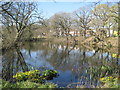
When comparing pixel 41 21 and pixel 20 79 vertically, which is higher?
pixel 41 21

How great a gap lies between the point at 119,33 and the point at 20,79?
22.1 metres

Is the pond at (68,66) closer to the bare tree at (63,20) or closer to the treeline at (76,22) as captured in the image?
the treeline at (76,22)


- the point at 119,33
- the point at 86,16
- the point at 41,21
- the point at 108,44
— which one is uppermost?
the point at 86,16

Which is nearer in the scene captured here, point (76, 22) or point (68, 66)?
point (68, 66)

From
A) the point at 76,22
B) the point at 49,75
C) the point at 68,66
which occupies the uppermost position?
the point at 76,22

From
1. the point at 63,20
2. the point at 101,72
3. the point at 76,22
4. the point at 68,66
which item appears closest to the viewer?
the point at 101,72

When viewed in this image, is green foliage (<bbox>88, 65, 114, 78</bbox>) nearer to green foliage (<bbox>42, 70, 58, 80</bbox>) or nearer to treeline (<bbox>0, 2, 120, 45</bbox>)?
green foliage (<bbox>42, 70, 58, 80</bbox>)

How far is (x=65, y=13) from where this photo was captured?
34.1 meters

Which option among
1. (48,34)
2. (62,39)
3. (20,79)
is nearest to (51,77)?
(20,79)

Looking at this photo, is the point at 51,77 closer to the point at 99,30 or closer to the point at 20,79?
the point at 20,79

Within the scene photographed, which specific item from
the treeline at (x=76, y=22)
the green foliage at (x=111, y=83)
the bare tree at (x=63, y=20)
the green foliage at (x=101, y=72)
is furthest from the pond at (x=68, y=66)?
the bare tree at (x=63, y=20)

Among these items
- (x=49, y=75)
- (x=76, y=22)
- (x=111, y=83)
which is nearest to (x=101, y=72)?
(x=111, y=83)

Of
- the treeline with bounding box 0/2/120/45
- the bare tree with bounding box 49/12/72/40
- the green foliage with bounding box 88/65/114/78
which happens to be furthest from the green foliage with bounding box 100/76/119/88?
the bare tree with bounding box 49/12/72/40

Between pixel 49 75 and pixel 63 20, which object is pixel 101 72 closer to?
pixel 49 75
